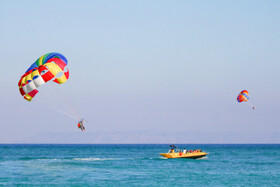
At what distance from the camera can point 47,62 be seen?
38062 mm

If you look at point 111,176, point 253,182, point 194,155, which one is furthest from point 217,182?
point 194,155

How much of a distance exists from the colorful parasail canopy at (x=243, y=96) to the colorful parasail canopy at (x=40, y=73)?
35556mm

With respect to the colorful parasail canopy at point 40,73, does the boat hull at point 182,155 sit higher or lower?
lower

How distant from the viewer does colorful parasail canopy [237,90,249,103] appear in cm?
6700

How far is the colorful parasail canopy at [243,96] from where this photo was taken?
6700 centimetres

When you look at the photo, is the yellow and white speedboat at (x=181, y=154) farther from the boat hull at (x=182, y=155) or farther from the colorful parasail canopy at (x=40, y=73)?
the colorful parasail canopy at (x=40, y=73)

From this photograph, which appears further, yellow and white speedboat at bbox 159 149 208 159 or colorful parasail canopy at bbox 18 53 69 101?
yellow and white speedboat at bbox 159 149 208 159

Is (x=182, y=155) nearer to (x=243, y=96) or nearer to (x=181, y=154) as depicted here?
(x=181, y=154)

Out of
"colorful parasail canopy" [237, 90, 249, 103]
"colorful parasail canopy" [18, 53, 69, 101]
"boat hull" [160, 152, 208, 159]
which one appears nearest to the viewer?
"colorful parasail canopy" [18, 53, 69, 101]

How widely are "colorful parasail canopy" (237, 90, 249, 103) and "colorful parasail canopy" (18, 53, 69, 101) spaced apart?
35.6 metres

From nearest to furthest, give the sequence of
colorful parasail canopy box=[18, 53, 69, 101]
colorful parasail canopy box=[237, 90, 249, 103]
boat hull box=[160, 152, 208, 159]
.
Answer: colorful parasail canopy box=[18, 53, 69, 101] < boat hull box=[160, 152, 208, 159] < colorful parasail canopy box=[237, 90, 249, 103]

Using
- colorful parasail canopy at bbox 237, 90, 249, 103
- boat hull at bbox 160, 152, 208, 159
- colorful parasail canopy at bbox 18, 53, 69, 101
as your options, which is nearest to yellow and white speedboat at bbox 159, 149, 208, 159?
boat hull at bbox 160, 152, 208, 159

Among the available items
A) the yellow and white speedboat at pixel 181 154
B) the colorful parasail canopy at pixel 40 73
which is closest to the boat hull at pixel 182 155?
the yellow and white speedboat at pixel 181 154

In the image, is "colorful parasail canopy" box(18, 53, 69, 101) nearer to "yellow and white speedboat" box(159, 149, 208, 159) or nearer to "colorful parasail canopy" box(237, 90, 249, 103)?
"yellow and white speedboat" box(159, 149, 208, 159)
